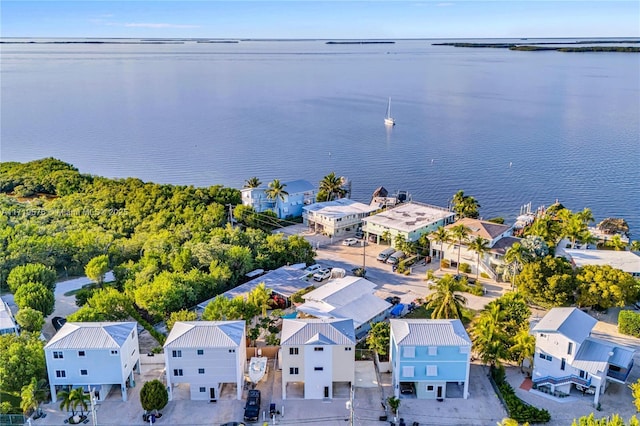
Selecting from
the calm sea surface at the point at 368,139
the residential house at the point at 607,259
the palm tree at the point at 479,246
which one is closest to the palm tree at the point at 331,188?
the calm sea surface at the point at 368,139

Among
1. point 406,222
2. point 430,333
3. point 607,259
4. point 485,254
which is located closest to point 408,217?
point 406,222

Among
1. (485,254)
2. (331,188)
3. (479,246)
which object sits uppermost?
(331,188)

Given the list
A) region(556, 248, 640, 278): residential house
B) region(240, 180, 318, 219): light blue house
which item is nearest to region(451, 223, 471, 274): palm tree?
region(556, 248, 640, 278): residential house

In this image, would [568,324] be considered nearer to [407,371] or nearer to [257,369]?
[407,371]

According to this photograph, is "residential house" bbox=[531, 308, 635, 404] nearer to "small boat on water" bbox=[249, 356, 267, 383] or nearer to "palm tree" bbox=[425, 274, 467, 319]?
"palm tree" bbox=[425, 274, 467, 319]

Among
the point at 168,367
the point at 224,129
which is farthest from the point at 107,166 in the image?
the point at 168,367
